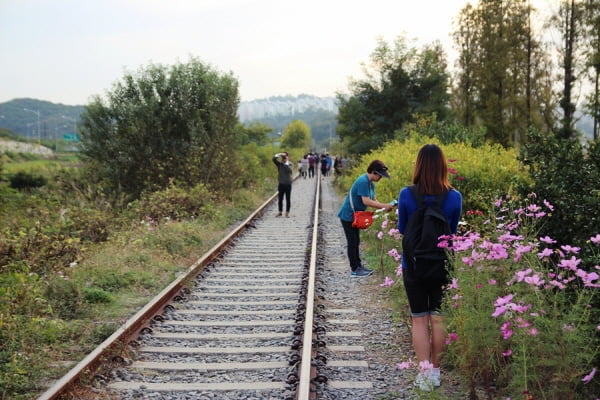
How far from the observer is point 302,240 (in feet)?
42.5

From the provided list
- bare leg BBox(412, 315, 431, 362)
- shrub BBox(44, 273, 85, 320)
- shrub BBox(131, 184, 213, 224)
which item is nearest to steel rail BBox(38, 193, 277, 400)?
shrub BBox(44, 273, 85, 320)

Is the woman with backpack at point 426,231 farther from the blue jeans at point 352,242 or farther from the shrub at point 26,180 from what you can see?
the shrub at point 26,180

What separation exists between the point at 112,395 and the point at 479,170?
7.68m

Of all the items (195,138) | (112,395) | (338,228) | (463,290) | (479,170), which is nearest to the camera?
(463,290)

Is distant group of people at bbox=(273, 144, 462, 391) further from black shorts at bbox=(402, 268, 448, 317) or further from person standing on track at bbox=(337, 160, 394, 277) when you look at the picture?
person standing on track at bbox=(337, 160, 394, 277)

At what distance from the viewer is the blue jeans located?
9.19m

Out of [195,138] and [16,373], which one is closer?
[16,373]

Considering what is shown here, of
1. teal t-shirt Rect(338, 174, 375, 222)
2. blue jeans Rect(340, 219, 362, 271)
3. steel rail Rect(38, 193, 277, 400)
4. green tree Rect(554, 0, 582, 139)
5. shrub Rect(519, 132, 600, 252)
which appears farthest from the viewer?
green tree Rect(554, 0, 582, 139)

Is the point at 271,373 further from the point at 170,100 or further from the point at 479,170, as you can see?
the point at 170,100

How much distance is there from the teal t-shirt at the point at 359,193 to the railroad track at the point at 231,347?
3.21 ft

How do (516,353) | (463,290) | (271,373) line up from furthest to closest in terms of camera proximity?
1. (271,373)
2. (463,290)
3. (516,353)

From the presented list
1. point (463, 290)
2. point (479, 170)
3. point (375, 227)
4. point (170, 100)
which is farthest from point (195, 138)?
point (463, 290)

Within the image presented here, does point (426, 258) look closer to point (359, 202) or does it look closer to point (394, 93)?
point (359, 202)

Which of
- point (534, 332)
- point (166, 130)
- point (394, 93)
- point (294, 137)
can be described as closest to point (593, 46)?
point (394, 93)
